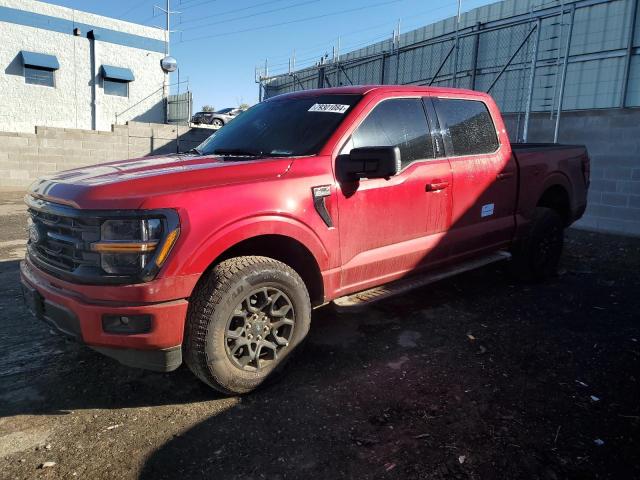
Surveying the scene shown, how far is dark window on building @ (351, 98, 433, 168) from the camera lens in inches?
143

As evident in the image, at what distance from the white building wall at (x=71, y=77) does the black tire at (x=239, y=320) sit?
20.1 m

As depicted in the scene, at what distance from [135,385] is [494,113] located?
4.08 metres

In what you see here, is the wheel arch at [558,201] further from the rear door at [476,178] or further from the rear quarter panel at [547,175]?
the rear door at [476,178]

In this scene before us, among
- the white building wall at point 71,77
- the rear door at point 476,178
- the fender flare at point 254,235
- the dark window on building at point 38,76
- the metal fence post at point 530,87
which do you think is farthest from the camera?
the dark window on building at point 38,76

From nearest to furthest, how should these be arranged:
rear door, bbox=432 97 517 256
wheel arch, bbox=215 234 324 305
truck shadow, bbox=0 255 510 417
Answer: truck shadow, bbox=0 255 510 417 → wheel arch, bbox=215 234 324 305 → rear door, bbox=432 97 517 256

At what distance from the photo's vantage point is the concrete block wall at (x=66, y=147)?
13.3 meters

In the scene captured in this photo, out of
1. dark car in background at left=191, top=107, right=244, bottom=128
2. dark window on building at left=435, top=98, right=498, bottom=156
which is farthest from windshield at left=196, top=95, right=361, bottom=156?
dark car in background at left=191, top=107, right=244, bottom=128

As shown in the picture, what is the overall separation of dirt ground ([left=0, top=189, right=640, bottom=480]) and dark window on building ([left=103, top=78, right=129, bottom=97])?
19.3 m

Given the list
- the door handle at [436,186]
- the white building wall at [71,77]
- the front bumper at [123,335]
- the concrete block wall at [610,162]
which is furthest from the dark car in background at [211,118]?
Answer: the front bumper at [123,335]

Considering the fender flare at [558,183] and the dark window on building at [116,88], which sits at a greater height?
the dark window on building at [116,88]

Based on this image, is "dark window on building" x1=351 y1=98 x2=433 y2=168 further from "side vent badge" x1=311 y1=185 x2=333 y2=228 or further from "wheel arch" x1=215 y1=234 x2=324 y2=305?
"wheel arch" x1=215 y1=234 x2=324 y2=305

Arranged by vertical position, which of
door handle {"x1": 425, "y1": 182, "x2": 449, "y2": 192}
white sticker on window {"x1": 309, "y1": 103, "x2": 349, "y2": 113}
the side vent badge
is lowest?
the side vent badge

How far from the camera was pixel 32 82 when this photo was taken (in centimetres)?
1908

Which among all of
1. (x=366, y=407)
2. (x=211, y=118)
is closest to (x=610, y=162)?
(x=366, y=407)
